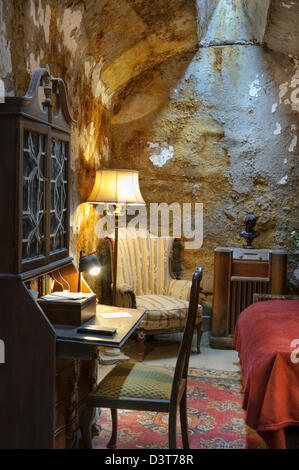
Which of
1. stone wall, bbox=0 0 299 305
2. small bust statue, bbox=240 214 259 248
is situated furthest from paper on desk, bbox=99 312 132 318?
small bust statue, bbox=240 214 259 248

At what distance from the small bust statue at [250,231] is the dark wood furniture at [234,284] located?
0.75 ft

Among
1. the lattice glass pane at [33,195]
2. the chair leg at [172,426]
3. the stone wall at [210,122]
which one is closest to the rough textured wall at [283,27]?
the stone wall at [210,122]

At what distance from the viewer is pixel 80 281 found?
2.95m

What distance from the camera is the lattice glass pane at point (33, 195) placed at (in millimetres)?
2316

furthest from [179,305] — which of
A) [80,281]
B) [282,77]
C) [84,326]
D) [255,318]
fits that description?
[282,77]

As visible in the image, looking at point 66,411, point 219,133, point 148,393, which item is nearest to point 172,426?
point 148,393

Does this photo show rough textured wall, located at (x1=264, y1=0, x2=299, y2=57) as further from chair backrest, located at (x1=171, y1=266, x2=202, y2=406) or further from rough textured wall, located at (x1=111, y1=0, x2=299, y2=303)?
chair backrest, located at (x1=171, y1=266, x2=202, y2=406)

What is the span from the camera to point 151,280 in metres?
5.18

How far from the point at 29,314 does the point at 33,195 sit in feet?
1.84

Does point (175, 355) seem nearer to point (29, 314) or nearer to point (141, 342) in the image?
point (141, 342)

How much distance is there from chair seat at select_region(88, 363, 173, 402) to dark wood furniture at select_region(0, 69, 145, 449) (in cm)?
15

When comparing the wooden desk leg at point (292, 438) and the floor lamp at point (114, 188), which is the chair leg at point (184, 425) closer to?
the wooden desk leg at point (292, 438)

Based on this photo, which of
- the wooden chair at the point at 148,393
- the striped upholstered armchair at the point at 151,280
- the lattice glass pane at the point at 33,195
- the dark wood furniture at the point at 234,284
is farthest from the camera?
the dark wood furniture at the point at 234,284

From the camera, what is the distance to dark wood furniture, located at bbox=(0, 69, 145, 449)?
220cm
